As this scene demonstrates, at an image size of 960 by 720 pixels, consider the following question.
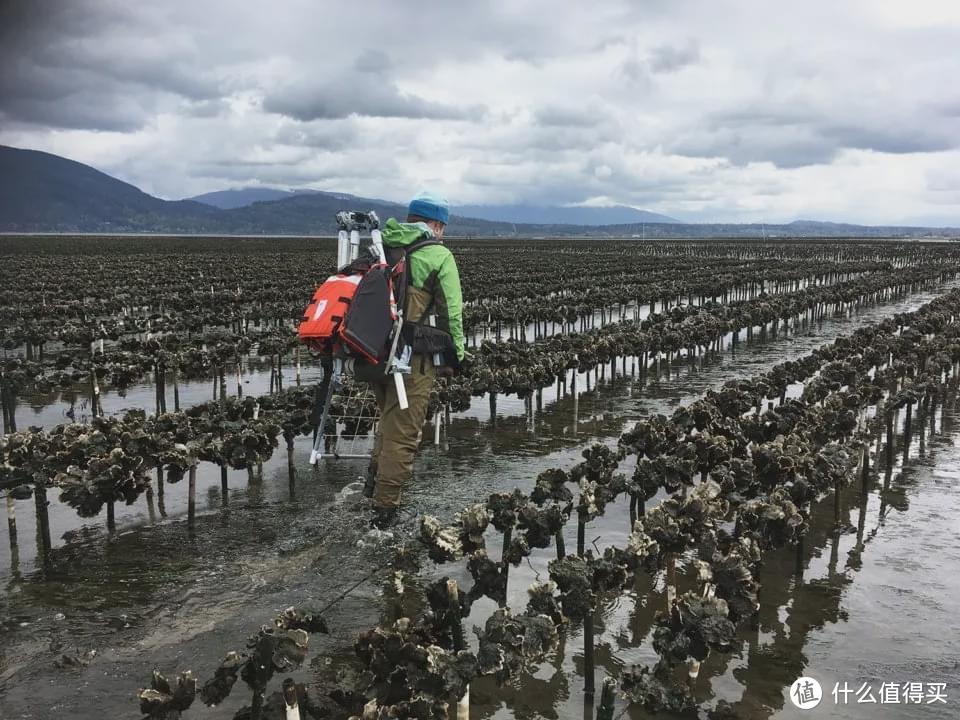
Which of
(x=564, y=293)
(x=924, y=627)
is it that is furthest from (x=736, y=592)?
(x=564, y=293)

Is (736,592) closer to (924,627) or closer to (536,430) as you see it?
(924,627)

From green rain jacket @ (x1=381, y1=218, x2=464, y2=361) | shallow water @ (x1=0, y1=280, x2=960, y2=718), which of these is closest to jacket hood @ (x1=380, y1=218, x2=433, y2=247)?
green rain jacket @ (x1=381, y1=218, x2=464, y2=361)

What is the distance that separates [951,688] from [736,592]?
158 centimetres

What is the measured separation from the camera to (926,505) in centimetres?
866

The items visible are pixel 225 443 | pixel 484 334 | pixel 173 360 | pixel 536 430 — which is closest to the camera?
pixel 225 443

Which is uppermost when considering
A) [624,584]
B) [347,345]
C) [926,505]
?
[347,345]

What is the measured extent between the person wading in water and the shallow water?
0.76 m

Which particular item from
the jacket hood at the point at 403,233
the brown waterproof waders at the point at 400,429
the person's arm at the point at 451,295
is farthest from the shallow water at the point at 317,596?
the jacket hood at the point at 403,233

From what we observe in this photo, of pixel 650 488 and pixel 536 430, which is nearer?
pixel 650 488

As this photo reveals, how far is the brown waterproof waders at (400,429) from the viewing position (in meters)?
7.01

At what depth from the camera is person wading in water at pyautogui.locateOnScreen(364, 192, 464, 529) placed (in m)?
6.83

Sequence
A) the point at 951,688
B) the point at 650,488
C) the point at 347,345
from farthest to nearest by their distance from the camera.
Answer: the point at 650,488, the point at 347,345, the point at 951,688

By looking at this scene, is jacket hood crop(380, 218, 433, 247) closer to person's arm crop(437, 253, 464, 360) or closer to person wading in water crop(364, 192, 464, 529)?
person wading in water crop(364, 192, 464, 529)

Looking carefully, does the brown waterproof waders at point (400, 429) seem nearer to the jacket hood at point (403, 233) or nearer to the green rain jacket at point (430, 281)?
the green rain jacket at point (430, 281)
